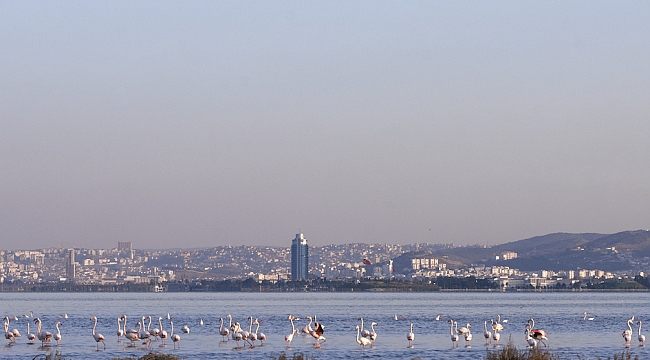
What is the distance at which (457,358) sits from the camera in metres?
47.7

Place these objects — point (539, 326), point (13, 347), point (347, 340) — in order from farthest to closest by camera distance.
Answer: point (539, 326) → point (347, 340) → point (13, 347)

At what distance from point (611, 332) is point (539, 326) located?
9484 mm

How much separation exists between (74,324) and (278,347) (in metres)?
30.9

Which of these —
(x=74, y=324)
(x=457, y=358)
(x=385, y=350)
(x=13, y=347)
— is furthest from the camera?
(x=74, y=324)

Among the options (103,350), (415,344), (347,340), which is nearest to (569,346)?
(415,344)

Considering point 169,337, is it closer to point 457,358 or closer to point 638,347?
point 457,358

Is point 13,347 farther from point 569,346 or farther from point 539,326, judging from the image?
point 539,326

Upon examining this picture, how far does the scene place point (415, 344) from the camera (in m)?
57.5

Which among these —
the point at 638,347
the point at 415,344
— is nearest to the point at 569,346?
the point at 638,347

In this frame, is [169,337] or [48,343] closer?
[48,343]

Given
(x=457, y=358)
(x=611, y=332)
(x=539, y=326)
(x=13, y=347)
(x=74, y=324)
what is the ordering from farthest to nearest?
1. (x=74, y=324)
2. (x=539, y=326)
3. (x=611, y=332)
4. (x=13, y=347)
5. (x=457, y=358)

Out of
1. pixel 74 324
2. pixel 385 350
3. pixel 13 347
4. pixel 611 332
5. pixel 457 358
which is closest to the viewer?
pixel 457 358

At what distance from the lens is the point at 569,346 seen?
54562 millimetres

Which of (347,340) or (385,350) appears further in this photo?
(347,340)
